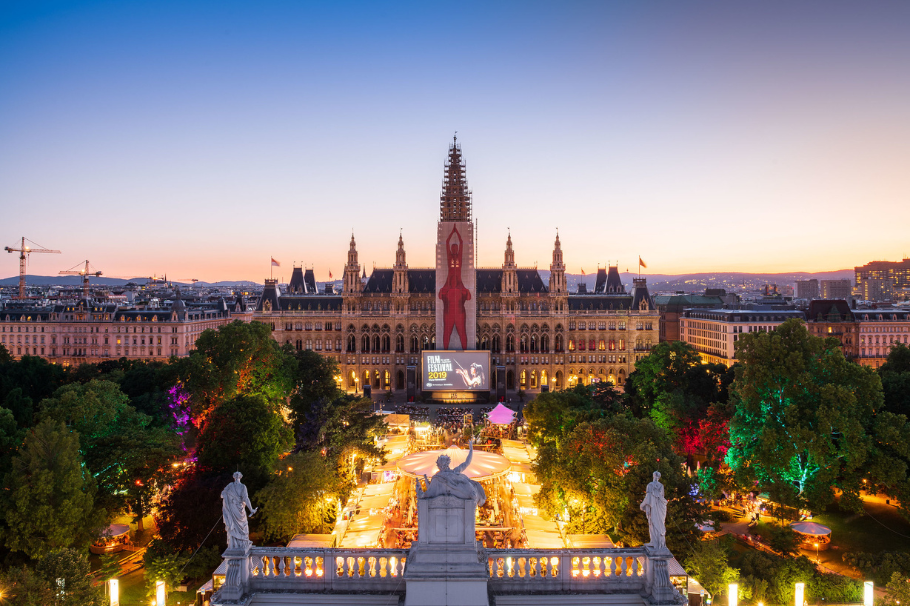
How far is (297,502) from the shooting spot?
29.5 metres

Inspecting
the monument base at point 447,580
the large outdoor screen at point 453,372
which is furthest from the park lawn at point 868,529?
the large outdoor screen at point 453,372

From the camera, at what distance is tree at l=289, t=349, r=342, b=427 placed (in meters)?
61.0

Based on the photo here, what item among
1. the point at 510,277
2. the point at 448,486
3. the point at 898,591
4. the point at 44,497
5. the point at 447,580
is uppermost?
the point at 510,277

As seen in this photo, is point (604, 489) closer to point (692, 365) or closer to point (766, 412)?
point (766, 412)

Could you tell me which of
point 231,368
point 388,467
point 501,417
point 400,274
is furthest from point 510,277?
point 388,467

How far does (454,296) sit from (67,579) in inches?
2843

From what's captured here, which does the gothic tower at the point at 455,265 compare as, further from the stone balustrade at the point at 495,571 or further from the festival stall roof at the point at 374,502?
the stone balustrade at the point at 495,571

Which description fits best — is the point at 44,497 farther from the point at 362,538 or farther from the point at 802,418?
the point at 802,418

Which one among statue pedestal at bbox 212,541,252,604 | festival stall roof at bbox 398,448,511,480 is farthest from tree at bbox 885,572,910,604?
statue pedestal at bbox 212,541,252,604

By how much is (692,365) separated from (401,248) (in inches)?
2042

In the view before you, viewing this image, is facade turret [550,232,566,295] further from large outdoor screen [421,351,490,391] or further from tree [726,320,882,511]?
tree [726,320,882,511]

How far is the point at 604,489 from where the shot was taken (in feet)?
95.1

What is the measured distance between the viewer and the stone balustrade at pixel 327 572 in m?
16.8

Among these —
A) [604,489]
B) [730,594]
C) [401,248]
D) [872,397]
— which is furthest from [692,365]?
[401,248]
